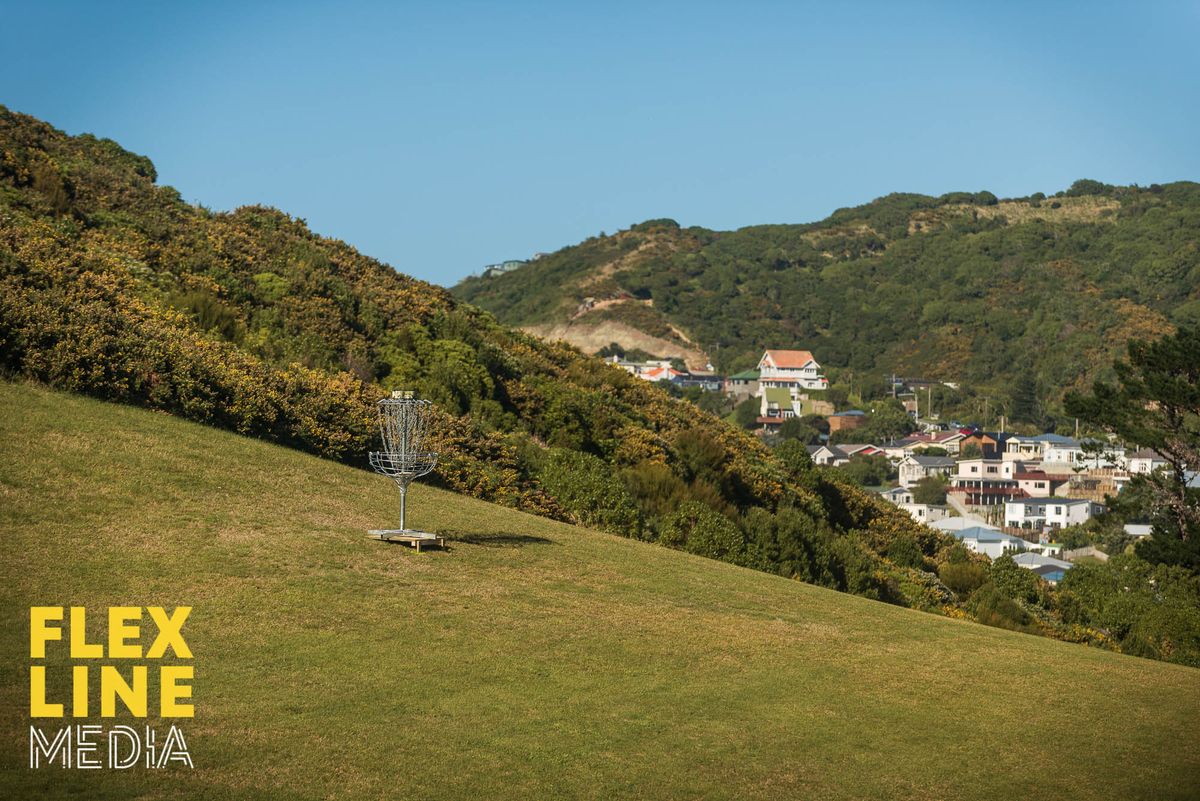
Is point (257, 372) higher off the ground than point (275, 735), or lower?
higher

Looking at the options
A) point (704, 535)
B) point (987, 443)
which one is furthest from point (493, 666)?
point (987, 443)

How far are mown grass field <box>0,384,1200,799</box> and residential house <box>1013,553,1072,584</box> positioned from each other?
57.2 meters

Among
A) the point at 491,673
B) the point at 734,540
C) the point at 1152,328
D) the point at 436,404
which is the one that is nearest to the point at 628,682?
the point at 491,673

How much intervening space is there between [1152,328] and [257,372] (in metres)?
168

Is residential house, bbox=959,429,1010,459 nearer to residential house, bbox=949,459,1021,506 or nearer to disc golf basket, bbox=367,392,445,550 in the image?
residential house, bbox=949,459,1021,506

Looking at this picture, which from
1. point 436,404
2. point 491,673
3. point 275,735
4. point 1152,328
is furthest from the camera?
point 1152,328

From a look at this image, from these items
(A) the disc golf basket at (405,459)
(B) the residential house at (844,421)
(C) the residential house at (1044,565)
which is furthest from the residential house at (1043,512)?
(A) the disc golf basket at (405,459)

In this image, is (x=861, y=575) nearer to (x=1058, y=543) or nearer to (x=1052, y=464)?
(x=1058, y=543)

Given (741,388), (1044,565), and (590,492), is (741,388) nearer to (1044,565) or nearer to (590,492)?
(1044,565)

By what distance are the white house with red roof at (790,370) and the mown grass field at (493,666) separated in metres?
176

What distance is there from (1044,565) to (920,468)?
193 feet

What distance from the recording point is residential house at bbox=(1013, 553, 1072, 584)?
74312 millimetres

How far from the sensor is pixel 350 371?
3130 cm

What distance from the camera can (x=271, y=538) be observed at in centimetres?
1711
